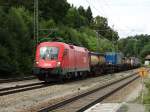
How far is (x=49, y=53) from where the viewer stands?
35594 mm

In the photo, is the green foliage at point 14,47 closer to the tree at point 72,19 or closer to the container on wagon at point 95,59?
the container on wagon at point 95,59

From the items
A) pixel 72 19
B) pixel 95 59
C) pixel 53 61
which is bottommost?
pixel 53 61

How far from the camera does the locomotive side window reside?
116 feet

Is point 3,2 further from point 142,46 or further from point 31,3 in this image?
point 142,46

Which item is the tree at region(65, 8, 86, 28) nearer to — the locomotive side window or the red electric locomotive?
the red electric locomotive

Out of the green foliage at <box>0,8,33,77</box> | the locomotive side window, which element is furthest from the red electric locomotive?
the green foliage at <box>0,8,33,77</box>

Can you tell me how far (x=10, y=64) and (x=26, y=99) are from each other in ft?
76.8

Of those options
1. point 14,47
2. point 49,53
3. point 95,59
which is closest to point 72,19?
point 95,59

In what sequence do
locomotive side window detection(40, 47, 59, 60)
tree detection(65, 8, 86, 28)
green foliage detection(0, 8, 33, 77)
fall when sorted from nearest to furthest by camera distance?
locomotive side window detection(40, 47, 59, 60) < green foliage detection(0, 8, 33, 77) < tree detection(65, 8, 86, 28)

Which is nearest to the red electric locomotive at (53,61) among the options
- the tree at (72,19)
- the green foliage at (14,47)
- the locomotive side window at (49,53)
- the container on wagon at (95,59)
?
the locomotive side window at (49,53)

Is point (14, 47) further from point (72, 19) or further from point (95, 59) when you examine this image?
point (72, 19)

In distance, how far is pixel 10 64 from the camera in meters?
45.2

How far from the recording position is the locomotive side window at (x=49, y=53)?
35.3 metres

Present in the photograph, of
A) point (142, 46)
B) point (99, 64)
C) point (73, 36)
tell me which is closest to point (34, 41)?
point (99, 64)
